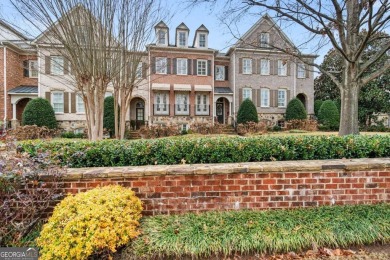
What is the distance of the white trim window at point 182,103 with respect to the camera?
770 inches

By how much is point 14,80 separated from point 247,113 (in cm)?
1920

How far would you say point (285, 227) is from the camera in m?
2.54

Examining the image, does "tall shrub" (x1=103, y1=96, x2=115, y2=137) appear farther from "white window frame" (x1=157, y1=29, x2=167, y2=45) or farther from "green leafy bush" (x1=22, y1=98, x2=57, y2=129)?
"white window frame" (x1=157, y1=29, x2=167, y2=45)

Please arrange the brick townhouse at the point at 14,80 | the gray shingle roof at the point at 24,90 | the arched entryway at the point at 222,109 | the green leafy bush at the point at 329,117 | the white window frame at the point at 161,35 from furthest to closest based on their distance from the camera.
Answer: the arched entryway at the point at 222,109 < the green leafy bush at the point at 329,117 < the gray shingle roof at the point at 24,90 < the brick townhouse at the point at 14,80 < the white window frame at the point at 161,35

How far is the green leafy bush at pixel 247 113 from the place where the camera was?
18.2 meters

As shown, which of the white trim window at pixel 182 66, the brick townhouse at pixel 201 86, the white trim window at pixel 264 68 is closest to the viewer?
the brick townhouse at pixel 201 86

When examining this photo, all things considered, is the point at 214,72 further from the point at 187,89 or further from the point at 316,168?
the point at 316,168

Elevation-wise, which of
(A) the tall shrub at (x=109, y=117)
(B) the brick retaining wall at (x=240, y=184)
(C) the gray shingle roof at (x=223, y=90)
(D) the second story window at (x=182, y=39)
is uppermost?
(D) the second story window at (x=182, y=39)

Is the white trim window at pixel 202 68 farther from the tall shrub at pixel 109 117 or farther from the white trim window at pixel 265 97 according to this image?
the tall shrub at pixel 109 117

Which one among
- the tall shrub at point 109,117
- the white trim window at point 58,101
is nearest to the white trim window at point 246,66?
the tall shrub at point 109,117

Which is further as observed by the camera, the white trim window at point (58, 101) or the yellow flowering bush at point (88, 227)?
the white trim window at point (58, 101)

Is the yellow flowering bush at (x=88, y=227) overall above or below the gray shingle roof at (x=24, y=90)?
below

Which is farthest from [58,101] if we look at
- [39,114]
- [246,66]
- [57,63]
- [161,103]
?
[246,66]

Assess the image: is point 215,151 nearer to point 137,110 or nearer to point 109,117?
point 109,117
